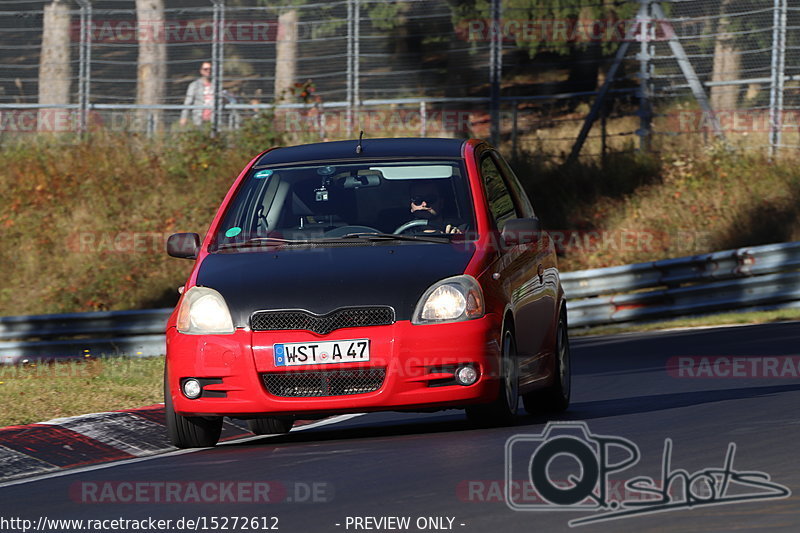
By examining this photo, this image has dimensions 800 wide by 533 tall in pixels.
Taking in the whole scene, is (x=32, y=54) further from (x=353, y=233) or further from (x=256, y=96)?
(x=353, y=233)

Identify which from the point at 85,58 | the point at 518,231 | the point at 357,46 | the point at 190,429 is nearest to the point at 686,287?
the point at 357,46

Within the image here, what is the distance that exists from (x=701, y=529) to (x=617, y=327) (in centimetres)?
1475

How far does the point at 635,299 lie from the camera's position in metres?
20.8

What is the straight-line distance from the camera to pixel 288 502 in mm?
7180

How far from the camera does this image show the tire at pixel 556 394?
34.5 feet

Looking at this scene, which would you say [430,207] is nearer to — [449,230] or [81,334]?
[449,230]

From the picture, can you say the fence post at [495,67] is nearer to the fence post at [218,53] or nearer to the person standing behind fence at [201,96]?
the fence post at [218,53]

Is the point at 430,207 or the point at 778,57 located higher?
the point at 778,57

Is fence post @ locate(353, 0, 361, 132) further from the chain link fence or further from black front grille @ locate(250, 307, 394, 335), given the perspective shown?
black front grille @ locate(250, 307, 394, 335)

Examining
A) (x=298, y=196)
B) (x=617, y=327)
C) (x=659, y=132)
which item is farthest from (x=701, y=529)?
(x=659, y=132)

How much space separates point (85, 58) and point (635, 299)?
11846mm

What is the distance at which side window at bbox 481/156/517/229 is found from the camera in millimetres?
10039

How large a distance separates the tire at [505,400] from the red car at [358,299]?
0.04 feet

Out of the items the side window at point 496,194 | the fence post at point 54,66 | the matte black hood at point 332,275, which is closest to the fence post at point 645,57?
the fence post at point 54,66
